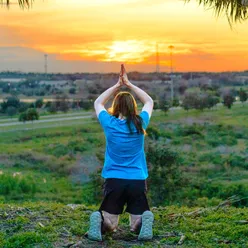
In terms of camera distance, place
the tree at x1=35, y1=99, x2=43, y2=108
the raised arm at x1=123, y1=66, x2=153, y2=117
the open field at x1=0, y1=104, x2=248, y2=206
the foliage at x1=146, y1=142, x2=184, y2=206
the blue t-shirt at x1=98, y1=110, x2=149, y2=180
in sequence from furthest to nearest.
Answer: the tree at x1=35, y1=99, x2=43, y2=108
the open field at x1=0, y1=104, x2=248, y2=206
the foliage at x1=146, y1=142, x2=184, y2=206
the raised arm at x1=123, y1=66, x2=153, y2=117
the blue t-shirt at x1=98, y1=110, x2=149, y2=180

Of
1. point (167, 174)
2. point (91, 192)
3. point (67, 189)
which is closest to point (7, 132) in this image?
point (67, 189)

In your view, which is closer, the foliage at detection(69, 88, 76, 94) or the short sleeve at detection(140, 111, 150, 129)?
the short sleeve at detection(140, 111, 150, 129)

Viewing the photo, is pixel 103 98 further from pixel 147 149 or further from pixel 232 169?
pixel 232 169

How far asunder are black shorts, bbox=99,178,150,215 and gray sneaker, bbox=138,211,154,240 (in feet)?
0.37

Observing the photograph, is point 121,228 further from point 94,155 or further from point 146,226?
point 94,155

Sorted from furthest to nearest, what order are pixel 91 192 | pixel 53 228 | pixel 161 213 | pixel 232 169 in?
pixel 232 169 → pixel 91 192 → pixel 161 213 → pixel 53 228

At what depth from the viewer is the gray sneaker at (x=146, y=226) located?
19.8 feet

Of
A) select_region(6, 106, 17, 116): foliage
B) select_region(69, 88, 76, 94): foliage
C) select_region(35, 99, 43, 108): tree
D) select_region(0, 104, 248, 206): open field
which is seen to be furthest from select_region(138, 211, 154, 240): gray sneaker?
select_region(69, 88, 76, 94): foliage

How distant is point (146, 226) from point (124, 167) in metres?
0.70

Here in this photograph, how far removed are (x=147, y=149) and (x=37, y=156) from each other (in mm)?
14132

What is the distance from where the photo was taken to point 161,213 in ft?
25.1

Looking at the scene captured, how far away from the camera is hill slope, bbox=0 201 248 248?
6156 millimetres

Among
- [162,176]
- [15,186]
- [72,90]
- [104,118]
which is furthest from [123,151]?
[72,90]

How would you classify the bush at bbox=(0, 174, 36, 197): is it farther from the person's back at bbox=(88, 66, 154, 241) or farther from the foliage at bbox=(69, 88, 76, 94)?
the foliage at bbox=(69, 88, 76, 94)
